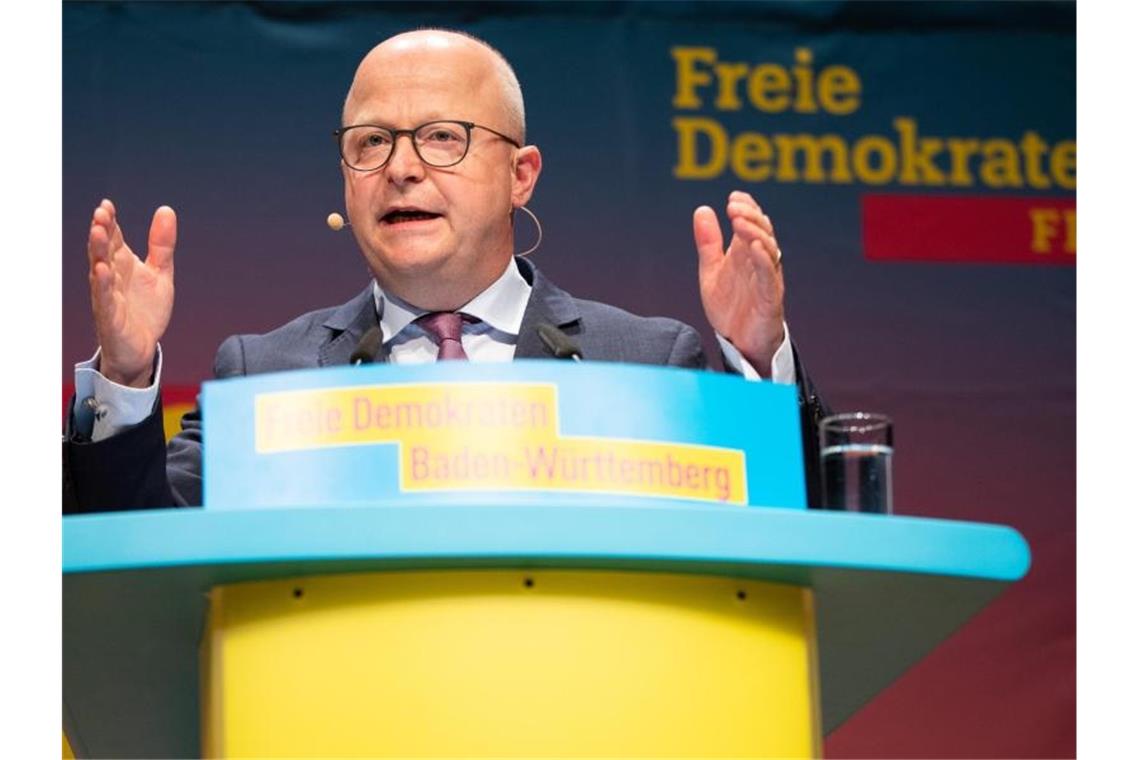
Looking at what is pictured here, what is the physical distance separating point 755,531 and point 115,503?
2.25 feet

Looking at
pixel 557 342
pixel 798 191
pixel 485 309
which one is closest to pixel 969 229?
pixel 798 191

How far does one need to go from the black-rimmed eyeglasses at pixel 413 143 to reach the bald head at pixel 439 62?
3 cm

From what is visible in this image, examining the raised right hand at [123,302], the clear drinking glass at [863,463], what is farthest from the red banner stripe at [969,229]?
the clear drinking glass at [863,463]

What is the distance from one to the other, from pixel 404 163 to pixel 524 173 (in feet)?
0.98

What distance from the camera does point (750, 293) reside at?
1.92 m

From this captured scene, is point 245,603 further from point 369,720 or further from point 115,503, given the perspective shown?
point 115,503

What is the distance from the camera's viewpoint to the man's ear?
103 inches

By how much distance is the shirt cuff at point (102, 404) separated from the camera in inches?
69.2

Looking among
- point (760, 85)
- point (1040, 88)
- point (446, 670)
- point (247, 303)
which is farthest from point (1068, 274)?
point (446, 670)

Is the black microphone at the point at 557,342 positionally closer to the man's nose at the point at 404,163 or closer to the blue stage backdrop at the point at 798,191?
the man's nose at the point at 404,163

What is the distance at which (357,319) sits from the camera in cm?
235

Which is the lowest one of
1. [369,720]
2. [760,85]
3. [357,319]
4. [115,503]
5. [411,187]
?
[369,720]

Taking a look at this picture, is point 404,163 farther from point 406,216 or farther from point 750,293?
point 750,293

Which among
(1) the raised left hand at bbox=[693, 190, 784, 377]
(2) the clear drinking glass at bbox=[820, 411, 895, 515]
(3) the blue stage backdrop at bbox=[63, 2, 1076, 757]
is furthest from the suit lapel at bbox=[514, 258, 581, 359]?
(3) the blue stage backdrop at bbox=[63, 2, 1076, 757]
